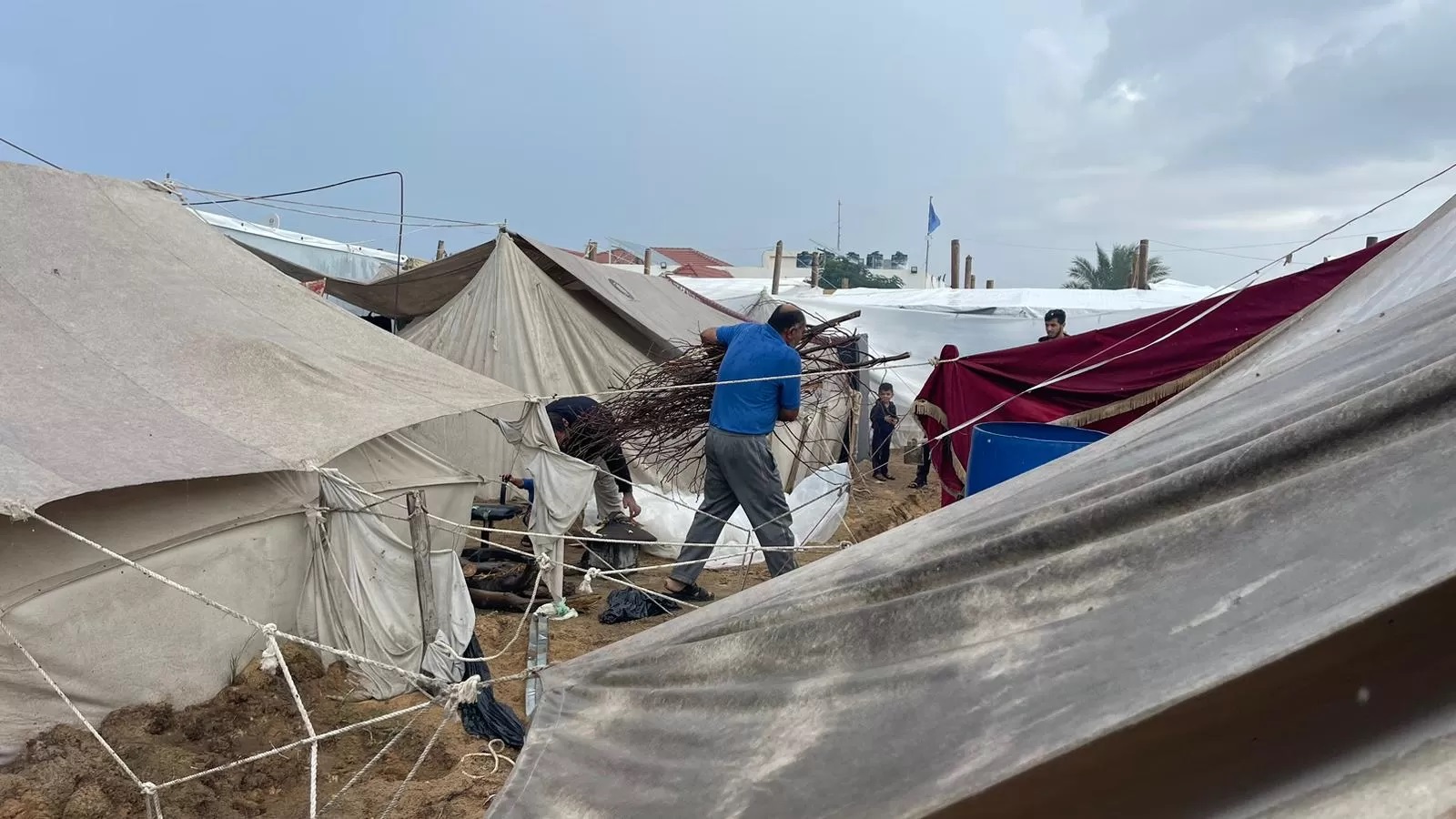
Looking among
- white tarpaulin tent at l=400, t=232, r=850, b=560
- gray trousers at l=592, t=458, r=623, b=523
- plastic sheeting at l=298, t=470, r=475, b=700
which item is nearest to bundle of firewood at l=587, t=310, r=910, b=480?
gray trousers at l=592, t=458, r=623, b=523

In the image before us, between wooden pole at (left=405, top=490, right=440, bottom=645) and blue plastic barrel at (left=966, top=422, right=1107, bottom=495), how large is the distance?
252 centimetres

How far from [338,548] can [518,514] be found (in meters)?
2.58

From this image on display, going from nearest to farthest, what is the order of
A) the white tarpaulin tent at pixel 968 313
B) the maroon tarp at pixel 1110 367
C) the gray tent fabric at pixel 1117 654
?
the gray tent fabric at pixel 1117 654
the maroon tarp at pixel 1110 367
the white tarpaulin tent at pixel 968 313

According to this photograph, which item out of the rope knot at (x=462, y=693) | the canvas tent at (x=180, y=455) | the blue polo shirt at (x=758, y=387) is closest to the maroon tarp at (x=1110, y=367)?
the blue polo shirt at (x=758, y=387)

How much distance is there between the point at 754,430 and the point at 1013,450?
4.78ft

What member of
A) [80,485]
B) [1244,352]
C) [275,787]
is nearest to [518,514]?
[275,787]

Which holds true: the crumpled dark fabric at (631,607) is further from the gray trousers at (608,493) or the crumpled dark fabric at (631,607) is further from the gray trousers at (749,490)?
the gray trousers at (608,493)

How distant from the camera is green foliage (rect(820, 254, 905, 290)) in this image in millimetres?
38625

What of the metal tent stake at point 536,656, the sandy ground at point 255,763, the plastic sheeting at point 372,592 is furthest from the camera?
the plastic sheeting at point 372,592

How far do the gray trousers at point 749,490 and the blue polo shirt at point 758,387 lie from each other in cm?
8

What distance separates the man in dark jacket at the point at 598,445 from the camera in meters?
6.20

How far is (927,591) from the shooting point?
4.43 ft

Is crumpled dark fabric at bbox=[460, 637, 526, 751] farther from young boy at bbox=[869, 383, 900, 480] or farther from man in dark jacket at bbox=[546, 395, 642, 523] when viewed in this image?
young boy at bbox=[869, 383, 900, 480]

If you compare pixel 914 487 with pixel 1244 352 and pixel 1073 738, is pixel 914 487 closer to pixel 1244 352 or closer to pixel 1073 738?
pixel 1244 352
